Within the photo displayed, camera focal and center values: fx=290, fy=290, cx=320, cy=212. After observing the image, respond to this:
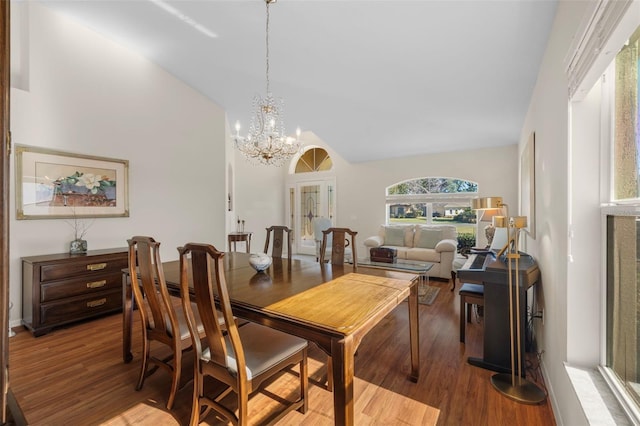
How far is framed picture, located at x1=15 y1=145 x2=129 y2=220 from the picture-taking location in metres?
2.99

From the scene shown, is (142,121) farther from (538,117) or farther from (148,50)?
(538,117)

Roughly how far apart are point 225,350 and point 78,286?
2585mm

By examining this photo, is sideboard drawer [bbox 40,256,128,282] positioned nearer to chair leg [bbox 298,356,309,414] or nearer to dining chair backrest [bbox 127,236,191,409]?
dining chair backrest [bbox 127,236,191,409]

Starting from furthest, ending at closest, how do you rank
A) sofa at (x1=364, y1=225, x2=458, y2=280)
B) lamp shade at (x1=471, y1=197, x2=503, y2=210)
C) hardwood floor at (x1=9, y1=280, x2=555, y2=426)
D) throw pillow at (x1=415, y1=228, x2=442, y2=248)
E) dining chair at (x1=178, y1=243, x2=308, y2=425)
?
1. throw pillow at (x1=415, y1=228, x2=442, y2=248)
2. sofa at (x1=364, y1=225, x2=458, y2=280)
3. lamp shade at (x1=471, y1=197, x2=503, y2=210)
4. hardwood floor at (x1=9, y1=280, x2=555, y2=426)
5. dining chair at (x1=178, y1=243, x2=308, y2=425)

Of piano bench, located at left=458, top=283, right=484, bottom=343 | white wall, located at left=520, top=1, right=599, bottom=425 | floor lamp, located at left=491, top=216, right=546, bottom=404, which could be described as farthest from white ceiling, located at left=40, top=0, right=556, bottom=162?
piano bench, located at left=458, top=283, right=484, bottom=343

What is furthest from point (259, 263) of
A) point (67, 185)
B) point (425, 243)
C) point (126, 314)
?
point (425, 243)

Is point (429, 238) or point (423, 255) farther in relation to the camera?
point (429, 238)

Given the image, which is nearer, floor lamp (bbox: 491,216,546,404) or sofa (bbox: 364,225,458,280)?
floor lamp (bbox: 491,216,546,404)

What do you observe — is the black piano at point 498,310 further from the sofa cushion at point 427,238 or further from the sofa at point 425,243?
the sofa cushion at point 427,238

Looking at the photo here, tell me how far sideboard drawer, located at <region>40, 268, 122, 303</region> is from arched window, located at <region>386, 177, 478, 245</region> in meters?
4.93

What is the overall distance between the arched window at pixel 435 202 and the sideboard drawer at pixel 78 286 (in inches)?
194

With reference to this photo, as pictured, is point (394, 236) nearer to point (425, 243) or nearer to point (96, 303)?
point (425, 243)

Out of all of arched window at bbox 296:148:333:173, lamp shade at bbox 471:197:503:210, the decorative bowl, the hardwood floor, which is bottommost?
the hardwood floor

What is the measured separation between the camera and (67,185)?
3275 mm
